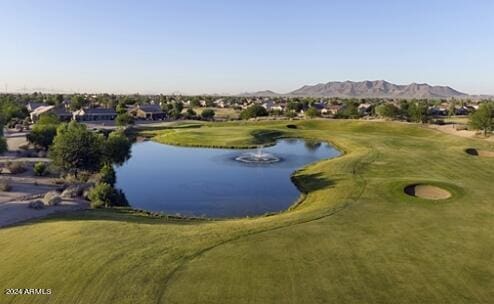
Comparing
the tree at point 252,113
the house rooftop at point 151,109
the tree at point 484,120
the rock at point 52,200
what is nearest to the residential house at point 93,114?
the house rooftop at point 151,109

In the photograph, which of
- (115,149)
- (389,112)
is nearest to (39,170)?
(115,149)

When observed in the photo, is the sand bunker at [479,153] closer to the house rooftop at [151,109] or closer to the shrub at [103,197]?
the shrub at [103,197]

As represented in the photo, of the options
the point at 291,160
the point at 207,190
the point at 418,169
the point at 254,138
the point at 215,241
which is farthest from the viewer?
the point at 254,138

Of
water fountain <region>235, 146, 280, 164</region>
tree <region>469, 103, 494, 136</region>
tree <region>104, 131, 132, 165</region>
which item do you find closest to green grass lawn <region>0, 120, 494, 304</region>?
tree <region>104, 131, 132, 165</region>

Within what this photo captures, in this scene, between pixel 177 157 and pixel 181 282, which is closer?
pixel 181 282

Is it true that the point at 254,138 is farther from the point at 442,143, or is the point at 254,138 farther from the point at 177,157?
the point at 442,143

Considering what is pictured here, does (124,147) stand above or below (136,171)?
above

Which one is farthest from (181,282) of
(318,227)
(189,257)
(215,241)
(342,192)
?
(342,192)
